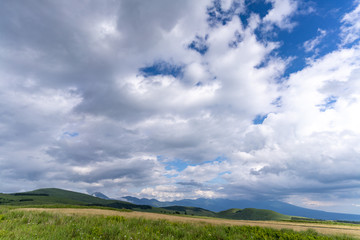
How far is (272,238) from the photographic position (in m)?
12.9

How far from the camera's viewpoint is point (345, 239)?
17.5 metres

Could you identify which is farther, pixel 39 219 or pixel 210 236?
pixel 39 219

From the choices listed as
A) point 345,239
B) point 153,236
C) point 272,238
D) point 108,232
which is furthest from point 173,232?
point 345,239

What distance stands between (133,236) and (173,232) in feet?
11.6

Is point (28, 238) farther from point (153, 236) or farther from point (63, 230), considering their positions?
point (153, 236)

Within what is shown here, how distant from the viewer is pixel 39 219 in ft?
48.0

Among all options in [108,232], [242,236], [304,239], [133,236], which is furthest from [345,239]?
[108,232]

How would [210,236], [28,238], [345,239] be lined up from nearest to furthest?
[28,238], [210,236], [345,239]

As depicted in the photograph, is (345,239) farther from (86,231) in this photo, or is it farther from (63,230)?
(63,230)

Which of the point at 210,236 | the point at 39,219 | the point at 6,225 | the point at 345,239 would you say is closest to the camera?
the point at 6,225

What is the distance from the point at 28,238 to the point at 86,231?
3.27 m

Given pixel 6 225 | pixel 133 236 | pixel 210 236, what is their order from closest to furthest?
1. pixel 133 236
2. pixel 6 225
3. pixel 210 236

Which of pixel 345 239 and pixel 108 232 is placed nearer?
pixel 108 232

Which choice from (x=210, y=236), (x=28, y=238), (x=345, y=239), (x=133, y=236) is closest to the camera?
(x=28, y=238)
